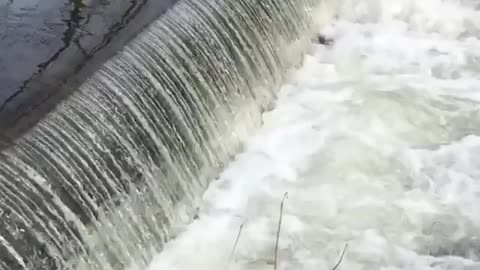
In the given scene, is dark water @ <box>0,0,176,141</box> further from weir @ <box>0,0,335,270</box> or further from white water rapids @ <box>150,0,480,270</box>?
white water rapids @ <box>150,0,480,270</box>

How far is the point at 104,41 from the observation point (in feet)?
15.9

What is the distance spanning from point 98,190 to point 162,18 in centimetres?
156

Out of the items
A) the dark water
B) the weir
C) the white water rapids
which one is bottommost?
the white water rapids

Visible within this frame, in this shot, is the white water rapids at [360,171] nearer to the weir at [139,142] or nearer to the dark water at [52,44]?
the weir at [139,142]

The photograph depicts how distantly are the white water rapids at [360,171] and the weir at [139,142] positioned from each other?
195 mm

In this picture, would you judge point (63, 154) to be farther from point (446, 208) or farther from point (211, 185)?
point (446, 208)

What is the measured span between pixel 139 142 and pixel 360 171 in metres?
1.45

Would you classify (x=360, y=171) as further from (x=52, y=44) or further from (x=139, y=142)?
(x=52, y=44)

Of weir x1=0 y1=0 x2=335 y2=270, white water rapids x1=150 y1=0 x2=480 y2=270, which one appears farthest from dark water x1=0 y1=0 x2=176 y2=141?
white water rapids x1=150 y1=0 x2=480 y2=270

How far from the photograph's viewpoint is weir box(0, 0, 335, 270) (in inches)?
149

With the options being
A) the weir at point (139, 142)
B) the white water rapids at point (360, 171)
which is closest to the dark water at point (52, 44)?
the weir at point (139, 142)

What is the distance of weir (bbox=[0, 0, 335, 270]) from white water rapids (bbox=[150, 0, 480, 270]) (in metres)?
0.19

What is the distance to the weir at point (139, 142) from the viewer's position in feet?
12.4

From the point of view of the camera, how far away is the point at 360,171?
508 centimetres
